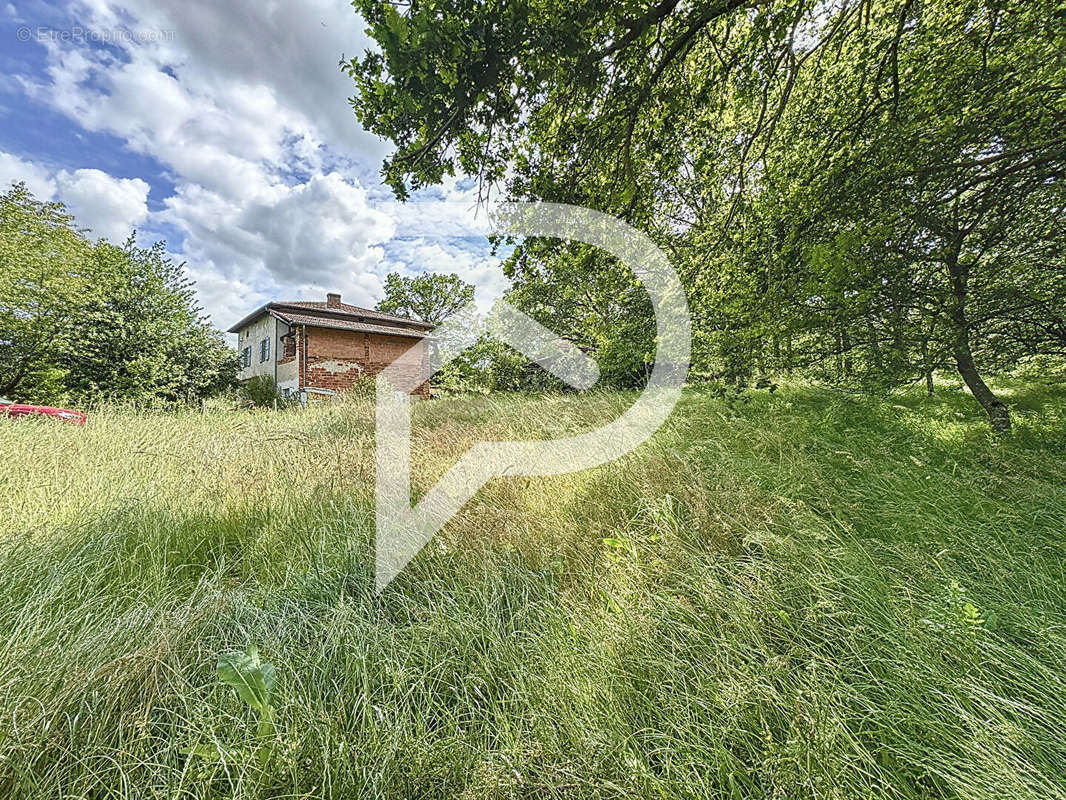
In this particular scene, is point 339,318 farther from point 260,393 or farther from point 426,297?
point 426,297

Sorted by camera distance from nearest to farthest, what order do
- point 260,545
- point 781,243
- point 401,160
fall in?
point 260,545, point 401,160, point 781,243

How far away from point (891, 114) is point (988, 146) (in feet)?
2.54

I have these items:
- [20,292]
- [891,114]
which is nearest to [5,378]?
[20,292]

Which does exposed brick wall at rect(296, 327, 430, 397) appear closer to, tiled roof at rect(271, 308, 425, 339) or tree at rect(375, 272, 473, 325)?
tiled roof at rect(271, 308, 425, 339)

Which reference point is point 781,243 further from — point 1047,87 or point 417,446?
point 417,446

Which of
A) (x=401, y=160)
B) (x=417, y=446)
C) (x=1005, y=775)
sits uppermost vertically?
(x=401, y=160)

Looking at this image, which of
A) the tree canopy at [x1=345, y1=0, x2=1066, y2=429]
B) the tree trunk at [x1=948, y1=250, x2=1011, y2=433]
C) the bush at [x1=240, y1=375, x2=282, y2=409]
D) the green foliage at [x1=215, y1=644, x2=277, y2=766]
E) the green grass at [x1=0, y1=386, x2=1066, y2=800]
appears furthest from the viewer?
the bush at [x1=240, y1=375, x2=282, y2=409]

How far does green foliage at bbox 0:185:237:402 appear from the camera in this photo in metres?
12.3

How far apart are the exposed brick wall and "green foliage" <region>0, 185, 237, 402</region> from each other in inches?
140

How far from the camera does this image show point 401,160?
2990mm

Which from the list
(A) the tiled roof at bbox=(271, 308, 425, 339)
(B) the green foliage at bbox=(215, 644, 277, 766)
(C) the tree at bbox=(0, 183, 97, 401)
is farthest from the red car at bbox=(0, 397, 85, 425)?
(A) the tiled roof at bbox=(271, 308, 425, 339)

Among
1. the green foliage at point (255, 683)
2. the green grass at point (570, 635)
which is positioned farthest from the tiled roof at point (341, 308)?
the green foliage at point (255, 683)

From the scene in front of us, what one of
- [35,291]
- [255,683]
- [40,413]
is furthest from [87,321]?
[255,683]

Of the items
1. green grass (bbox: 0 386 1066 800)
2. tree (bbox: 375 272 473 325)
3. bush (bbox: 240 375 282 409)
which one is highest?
tree (bbox: 375 272 473 325)
